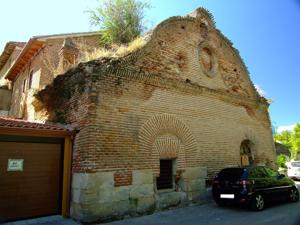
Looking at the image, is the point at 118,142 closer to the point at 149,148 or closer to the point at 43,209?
the point at 149,148

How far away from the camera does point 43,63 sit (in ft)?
48.3

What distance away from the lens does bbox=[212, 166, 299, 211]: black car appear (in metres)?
9.41

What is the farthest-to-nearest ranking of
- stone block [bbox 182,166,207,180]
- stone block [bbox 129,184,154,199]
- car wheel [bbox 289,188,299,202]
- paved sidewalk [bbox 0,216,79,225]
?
car wheel [bbox 289,188,299,202] < stone block [bbox 182,166,207,180] < stone block [bbox 129,184,154,199] < paved sidewalk [bbox 0,216,79,225]

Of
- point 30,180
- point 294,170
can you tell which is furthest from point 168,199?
point 294,170

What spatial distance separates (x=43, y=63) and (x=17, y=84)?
5231 mm

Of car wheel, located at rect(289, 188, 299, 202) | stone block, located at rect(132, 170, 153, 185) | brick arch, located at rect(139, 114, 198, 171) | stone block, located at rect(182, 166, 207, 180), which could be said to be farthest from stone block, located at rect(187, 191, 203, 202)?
car wheel, located at rect(289, 188, 299, 202)

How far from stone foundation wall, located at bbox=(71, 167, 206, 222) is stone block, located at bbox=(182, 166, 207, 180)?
0.77 m

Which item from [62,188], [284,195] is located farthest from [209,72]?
[62,188]

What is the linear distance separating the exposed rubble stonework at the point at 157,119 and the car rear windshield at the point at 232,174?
117cm

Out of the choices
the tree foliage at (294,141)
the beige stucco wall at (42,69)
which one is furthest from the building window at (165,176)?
the tree foliage at (294,141)

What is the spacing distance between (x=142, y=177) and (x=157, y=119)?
7.30 feet

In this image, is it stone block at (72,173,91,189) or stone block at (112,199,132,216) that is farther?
stone block at (112,199,132,216)

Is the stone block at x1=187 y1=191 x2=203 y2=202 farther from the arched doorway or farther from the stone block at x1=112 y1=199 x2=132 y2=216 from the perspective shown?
the arched doorway

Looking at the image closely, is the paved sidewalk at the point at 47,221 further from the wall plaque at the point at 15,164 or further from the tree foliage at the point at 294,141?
the tree foliage at the point at 294,141
